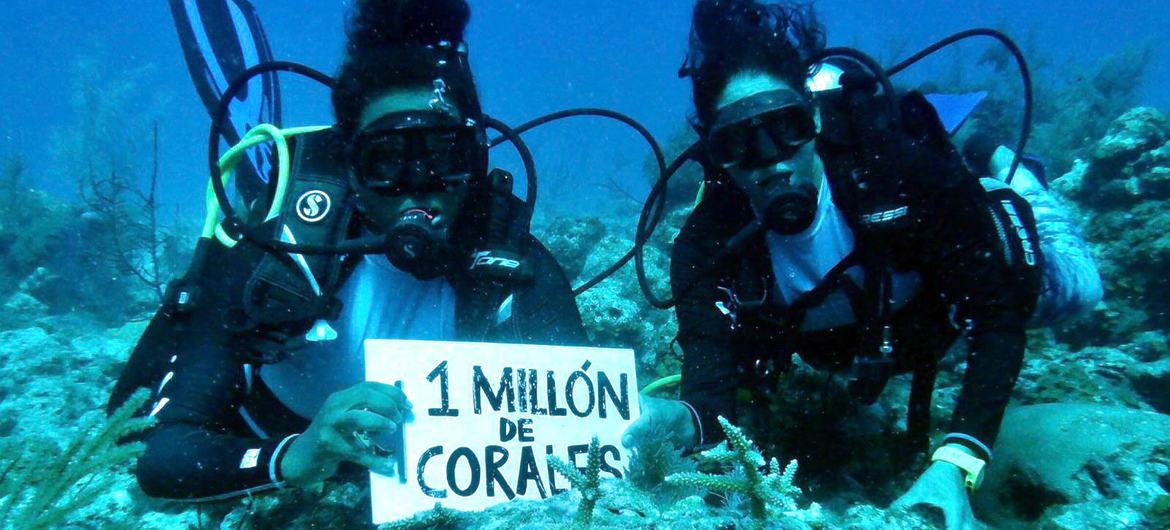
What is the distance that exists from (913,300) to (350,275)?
276 centimetres

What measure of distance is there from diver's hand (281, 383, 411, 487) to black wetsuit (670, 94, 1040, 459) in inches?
56.6

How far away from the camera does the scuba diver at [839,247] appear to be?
8.66 ft

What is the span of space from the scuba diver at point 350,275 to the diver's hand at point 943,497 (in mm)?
1524

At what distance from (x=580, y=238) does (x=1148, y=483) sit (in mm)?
7950

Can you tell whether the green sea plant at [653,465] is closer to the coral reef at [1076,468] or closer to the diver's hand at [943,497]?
the diver's hand at [943,497]

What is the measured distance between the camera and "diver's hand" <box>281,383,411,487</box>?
6.16 ft

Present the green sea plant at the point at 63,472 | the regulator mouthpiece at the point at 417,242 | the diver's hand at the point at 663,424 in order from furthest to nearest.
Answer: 1. the regulator mouthpiece at the point at 417,242
2. the diver's hand at the point at 663,424
3. the green sea plant at the point at 63,472

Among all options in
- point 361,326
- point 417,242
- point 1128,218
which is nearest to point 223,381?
point 361,326

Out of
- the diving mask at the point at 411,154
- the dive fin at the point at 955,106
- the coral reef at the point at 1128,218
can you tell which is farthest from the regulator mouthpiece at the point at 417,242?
the coral reef at the point at 1128,218

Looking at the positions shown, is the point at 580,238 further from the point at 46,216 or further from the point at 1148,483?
the point at 46,216

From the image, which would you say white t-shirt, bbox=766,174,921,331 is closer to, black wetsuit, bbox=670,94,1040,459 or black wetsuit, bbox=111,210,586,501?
black wetsuit, bbox=670,94,1040,459

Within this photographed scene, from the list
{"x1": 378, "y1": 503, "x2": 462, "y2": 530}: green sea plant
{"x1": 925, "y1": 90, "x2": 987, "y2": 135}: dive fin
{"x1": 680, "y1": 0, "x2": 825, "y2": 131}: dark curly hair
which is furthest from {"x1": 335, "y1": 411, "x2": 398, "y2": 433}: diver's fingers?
{"x1": 925, "y1": 90, "x2": 987, "y2": 135}: dive fin

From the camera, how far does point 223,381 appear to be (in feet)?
8.26

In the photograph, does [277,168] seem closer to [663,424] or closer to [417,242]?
[417,242]
